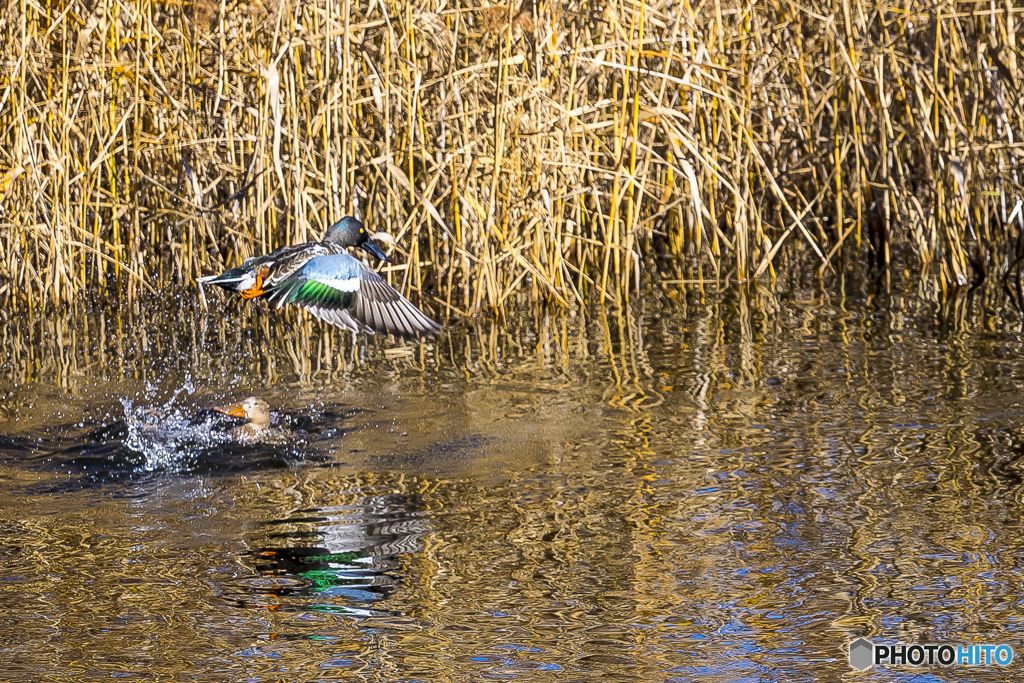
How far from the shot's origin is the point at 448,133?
732 cm

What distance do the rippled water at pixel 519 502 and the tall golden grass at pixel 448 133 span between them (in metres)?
0.63

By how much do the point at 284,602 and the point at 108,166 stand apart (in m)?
4.60

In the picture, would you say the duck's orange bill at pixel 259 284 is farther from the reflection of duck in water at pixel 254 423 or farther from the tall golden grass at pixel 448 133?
the tall golden grass at pixel 448 133

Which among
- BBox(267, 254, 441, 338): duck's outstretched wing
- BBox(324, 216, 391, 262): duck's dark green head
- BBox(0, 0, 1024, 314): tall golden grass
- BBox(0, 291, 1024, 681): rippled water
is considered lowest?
BBox(0, 291, 1024, 681): rippled water

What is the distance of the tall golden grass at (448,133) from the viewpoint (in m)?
6.94

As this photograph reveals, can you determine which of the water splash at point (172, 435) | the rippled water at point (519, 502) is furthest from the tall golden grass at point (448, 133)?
the water splash at point (172, 435)

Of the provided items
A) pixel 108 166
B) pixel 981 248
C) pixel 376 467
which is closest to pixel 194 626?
pixel 376 467

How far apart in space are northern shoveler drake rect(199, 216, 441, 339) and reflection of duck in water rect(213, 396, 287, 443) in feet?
1.37

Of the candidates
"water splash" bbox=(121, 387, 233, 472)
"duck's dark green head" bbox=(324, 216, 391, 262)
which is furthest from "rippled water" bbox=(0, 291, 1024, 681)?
"duck's dark green head" bbox=(324, 216, 391, 262)

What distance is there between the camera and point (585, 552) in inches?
148

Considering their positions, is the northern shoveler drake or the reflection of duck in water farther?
the reflection of duck in water

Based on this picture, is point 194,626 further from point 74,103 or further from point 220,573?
point 74,103

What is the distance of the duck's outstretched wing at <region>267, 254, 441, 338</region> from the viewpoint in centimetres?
488

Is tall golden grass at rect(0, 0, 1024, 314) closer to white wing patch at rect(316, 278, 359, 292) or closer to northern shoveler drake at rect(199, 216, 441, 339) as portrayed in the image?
northern shoveler drake at rect(199, 216, 441, 339)
